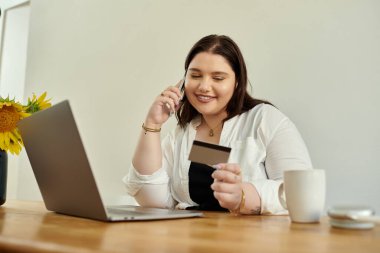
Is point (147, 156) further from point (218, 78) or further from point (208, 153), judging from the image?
point (208, 153)

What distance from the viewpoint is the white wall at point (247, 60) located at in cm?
158

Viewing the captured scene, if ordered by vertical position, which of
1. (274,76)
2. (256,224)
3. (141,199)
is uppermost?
(274,76)

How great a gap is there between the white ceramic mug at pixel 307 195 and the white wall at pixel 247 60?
2.57 ft

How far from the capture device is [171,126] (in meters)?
2.15

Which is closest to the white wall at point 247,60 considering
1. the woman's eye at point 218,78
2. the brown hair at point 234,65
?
the brown hair at point 234,65

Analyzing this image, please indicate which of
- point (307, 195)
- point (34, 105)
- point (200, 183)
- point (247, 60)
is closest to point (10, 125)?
point (34, 105)

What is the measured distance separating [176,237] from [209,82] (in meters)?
1.01

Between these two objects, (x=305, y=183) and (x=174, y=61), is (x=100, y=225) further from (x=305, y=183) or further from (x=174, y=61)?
(x=174, y=61)

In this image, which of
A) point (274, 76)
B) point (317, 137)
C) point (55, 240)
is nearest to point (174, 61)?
point (274, 76)

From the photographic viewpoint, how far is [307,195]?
2.79 ft

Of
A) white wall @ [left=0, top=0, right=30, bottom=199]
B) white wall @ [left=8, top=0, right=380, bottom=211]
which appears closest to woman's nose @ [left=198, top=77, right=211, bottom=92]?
white wall @ [left=8, top=0, right=380, bottom=211]

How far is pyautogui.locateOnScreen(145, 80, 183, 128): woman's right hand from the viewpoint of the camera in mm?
1456

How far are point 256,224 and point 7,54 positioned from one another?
10.1ft

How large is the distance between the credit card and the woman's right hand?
0.60 meters
